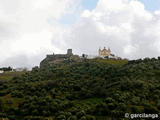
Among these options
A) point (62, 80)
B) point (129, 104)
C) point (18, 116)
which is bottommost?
point (18, 116)

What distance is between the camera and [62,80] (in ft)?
198

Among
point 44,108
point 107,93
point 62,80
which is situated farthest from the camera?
point 62,80

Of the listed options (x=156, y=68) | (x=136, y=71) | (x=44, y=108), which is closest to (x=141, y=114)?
(x=44, y=108)

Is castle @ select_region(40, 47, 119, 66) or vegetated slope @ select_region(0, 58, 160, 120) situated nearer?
vegetated slope @ select_region(0, 58, 160, 120)

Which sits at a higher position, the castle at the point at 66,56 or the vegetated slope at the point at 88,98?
the castle at the point at 66,56

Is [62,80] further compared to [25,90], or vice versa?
[62,80]

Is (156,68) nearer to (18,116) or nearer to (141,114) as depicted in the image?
(141,114)

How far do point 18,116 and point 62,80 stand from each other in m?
22.5

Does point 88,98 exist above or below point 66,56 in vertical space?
below

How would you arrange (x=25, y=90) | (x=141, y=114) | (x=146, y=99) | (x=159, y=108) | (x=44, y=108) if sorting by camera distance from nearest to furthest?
1. (x=141, y=114)
2. (x=159, y=108)
3. (x=146, y=99)
4. (x=44, y=108)
5. (x=25, y=90)

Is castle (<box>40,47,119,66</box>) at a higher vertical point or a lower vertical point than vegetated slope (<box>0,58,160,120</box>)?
higher

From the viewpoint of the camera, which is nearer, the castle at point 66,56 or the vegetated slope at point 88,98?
the vegetated slope at point 88,98

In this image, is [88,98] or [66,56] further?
[66,56]

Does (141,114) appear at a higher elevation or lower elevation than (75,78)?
lower
